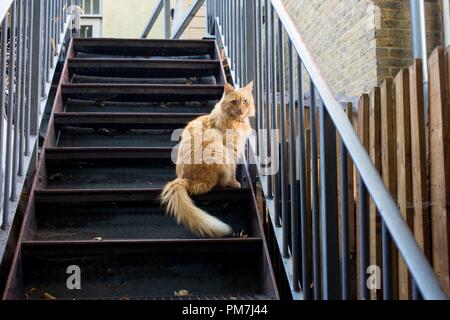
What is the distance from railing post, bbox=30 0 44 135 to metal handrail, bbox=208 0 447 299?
3.99ft

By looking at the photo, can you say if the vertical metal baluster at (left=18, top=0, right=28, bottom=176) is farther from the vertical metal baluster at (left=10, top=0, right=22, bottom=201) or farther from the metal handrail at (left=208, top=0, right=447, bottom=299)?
the metal handrail at (left=208, top=0, right=447, bottom=299)

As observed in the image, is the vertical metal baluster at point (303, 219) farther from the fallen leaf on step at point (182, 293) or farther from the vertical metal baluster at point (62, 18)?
the vertical metal baluster at point (62, 18)

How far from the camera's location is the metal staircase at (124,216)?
235cm

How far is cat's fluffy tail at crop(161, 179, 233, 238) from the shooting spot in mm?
2488

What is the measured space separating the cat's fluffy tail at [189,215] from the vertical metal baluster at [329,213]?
83cm

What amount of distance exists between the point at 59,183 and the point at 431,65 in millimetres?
2099

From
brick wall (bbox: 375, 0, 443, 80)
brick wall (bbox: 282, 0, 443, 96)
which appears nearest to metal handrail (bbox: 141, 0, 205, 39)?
brick wall (bbox: 282, 0, 443, 96)

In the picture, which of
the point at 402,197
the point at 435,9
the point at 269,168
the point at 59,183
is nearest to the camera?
the point at 402,197

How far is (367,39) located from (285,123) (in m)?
2.48

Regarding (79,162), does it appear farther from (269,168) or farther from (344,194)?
(344,194)

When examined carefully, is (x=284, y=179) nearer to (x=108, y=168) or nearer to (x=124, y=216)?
(x=124, y=216)

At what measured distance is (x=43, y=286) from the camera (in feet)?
7.63

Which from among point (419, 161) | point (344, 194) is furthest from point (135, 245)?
point (419, 161)

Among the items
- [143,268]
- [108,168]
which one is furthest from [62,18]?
[143,268]
